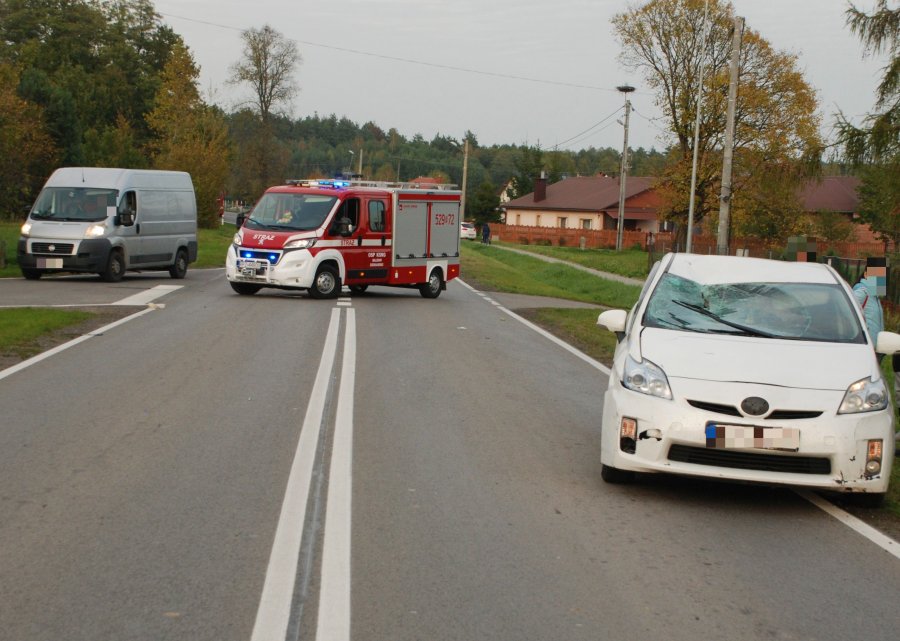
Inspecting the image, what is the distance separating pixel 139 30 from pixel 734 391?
89260 millimetres

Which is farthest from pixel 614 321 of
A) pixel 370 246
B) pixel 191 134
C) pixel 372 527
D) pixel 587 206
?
pixel 587 206

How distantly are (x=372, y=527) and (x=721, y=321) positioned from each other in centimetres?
305

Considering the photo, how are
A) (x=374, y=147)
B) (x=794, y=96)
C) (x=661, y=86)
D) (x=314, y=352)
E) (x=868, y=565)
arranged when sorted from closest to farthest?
1. (x=868, y=565)
2. (x=314, y=352)
3. (x=794, y=96)
4. (x=661, y=86)
5. (x=374, y=147)

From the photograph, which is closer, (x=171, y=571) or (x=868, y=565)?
(x=171, y=571)

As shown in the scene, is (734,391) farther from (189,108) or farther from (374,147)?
(374,147)

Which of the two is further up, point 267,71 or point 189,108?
point 267,71

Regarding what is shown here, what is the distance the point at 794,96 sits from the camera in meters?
50.5

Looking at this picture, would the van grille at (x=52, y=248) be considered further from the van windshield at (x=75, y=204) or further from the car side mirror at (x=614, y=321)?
the car side mirror at (x=614, y=321)

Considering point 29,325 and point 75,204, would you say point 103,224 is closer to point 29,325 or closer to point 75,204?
point 75,204

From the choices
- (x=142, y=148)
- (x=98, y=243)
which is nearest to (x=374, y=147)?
(x=142, y=148)

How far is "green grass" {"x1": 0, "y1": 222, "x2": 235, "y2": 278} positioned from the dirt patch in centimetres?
827

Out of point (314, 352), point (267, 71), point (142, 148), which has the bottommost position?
point (314, 352)

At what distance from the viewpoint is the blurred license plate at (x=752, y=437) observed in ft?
21.7

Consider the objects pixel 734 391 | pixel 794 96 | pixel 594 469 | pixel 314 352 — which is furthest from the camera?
pixel 794 96
